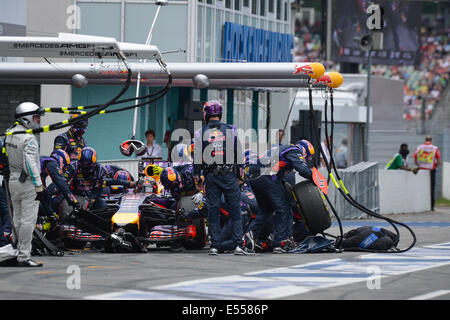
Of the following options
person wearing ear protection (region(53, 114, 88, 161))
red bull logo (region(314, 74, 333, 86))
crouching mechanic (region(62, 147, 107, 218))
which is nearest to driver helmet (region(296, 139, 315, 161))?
red bull logo (region(314, 74, 333, 86))

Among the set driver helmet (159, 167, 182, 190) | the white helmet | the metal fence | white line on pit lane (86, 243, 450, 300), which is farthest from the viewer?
the metal fence

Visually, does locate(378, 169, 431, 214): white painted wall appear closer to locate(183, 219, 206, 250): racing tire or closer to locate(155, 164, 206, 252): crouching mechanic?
locate(183, 219, 206, 250): racing tire

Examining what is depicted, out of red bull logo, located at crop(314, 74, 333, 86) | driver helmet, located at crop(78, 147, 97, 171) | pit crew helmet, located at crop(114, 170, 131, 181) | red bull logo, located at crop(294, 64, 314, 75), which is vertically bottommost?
pit crew helmet, located at crop(114, 170, 131, 181)

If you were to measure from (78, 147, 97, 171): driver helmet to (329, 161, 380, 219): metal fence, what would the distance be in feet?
28.6

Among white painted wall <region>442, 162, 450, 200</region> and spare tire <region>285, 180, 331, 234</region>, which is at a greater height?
spare tire <region>285, 180, 331, 234</region>

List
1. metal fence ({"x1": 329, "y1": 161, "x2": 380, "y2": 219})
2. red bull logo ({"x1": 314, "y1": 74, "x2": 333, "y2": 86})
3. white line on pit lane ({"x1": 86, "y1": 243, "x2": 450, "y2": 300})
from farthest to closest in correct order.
Result: metal fence ({"x1": 329, "y1": 161, "x2": 380, "y2": 219})
red bull logo ({"x1": 314, "y1": 74, "x2": 333, "y2": 86})
white line on pit lane ({"x1": 86, "y1": 243, "x2": 450, "y2": 300})

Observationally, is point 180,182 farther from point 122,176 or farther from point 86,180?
point 86,180

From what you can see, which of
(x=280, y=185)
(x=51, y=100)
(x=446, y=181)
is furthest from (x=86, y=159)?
(x=446, y=181)

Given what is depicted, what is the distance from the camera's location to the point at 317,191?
13.9 meters

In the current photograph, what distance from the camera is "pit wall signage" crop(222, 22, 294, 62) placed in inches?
1133

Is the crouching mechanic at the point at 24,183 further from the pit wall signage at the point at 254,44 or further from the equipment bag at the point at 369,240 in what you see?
the pit wall signage at the point at 254,44

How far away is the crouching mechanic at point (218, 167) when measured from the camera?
13.4 meters
